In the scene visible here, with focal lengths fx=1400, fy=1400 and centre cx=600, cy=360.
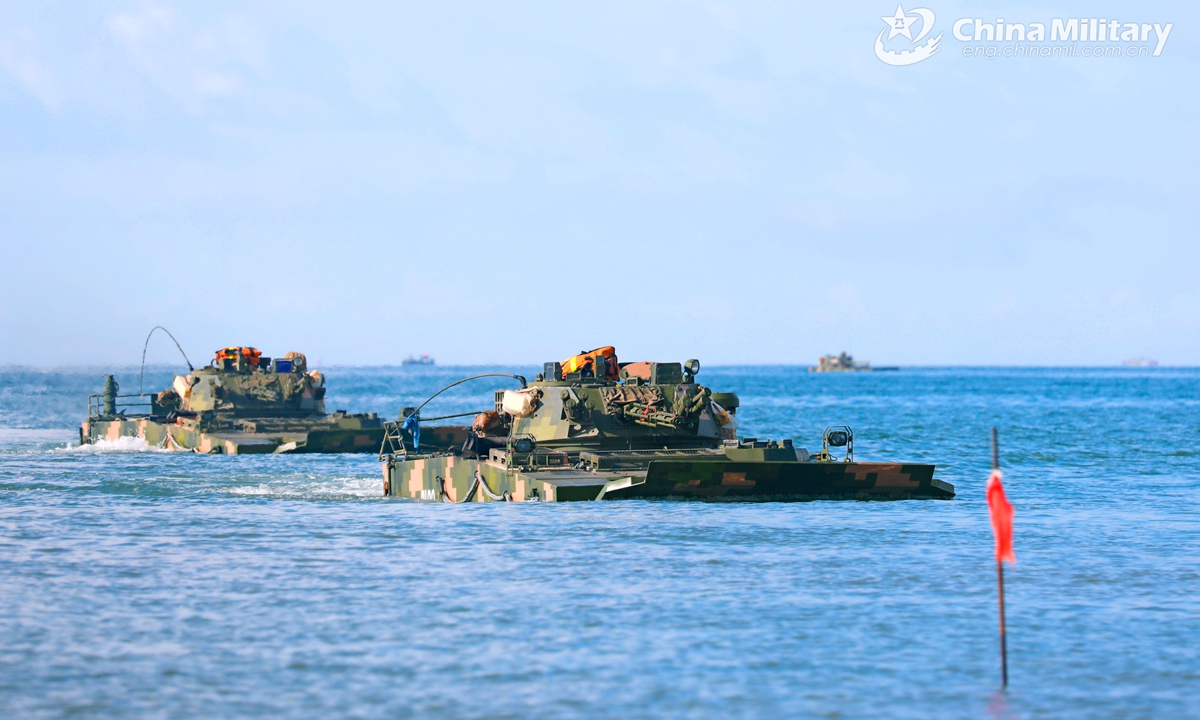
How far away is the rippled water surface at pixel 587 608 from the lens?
38.2 feet

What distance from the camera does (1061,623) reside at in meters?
14.5

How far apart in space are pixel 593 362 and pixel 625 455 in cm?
311

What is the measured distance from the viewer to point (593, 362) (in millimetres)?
29234

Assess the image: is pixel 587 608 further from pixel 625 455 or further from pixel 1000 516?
pixel 625 455

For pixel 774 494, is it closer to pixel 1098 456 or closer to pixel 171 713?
pixel 171 713

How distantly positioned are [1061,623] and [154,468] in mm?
28248

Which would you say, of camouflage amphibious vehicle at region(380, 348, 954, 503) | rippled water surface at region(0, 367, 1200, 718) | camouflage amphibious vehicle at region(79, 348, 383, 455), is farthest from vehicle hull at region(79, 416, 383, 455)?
rippled water surface at region(0, 367, 1200, 718)

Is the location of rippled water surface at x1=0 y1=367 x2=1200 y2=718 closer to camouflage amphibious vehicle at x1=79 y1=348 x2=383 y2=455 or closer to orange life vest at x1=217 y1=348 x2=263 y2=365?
camouflage amphibious vehicle at x1=79 y1=348 x2=383 y2=455

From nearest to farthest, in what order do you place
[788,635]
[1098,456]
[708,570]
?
[788,635]
[708,570]
[1098,456]

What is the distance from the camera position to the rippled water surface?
11641mm

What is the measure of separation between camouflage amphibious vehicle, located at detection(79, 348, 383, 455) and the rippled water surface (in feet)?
43.3

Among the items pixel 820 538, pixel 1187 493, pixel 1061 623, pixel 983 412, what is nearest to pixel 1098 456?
pixel 1187 493

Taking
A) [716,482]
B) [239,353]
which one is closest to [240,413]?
[239,353]

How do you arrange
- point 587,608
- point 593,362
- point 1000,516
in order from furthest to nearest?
point 593,362 < point 587,608 < point 1000,516
